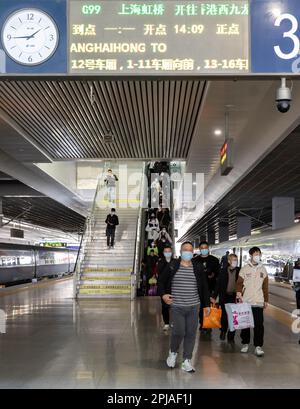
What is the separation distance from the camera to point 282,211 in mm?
21594

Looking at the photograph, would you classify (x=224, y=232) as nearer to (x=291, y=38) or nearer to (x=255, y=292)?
(x=255, y=292)

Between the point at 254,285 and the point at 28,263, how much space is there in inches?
882

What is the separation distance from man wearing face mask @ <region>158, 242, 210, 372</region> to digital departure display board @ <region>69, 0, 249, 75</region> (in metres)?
2.55

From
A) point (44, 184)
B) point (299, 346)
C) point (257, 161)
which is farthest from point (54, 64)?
point (44, 184)

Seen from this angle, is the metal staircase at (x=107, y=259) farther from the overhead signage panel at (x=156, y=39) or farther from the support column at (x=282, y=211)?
the overhead signage panel at (x=156, y=39)

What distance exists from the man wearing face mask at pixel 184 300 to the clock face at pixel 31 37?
3.04 m

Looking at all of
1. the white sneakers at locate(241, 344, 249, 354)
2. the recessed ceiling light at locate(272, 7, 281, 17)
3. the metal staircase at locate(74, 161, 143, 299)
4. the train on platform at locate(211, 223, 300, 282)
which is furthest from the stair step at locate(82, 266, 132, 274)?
→ the recessed ceiling light at locate(272, 7, 281, 17)

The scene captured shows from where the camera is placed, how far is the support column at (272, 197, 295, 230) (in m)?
21.4

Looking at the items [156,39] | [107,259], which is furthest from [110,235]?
[156,39]

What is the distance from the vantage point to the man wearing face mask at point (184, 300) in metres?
6.61

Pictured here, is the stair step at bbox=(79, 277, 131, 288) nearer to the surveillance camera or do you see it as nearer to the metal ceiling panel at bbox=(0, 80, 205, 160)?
the metal ceiling panel at bbox=(0, 80, 205, 160)

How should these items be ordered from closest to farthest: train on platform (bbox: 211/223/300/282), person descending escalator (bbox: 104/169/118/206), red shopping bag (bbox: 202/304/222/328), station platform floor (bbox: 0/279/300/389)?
station platform floor (bbox: 0/279/300/389) < red shopping bag (bbox: 202/304/222/328) < train on platform (bbox: 211/223/300/282) < person descending escalator (bbox: 104/169/118/206)

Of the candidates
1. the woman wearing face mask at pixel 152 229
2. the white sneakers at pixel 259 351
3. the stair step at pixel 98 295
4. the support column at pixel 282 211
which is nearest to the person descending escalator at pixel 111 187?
the woman wearing face mask at pixel 152 229
